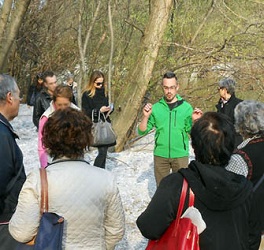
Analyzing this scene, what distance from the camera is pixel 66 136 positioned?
2484 mm

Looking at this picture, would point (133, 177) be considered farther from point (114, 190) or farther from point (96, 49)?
point (96, 49)

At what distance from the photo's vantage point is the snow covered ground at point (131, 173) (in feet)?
17.6

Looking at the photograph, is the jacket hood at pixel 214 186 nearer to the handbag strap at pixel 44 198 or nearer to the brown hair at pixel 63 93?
the handbag strap at pixel 44 198

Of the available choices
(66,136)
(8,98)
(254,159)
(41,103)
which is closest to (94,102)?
(41,103)

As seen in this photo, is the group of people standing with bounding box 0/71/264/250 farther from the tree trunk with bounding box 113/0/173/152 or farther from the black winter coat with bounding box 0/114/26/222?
the tree trunk with bounding box 113/0/173/152

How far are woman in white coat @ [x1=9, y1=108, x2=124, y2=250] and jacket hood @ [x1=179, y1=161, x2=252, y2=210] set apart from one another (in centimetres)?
48

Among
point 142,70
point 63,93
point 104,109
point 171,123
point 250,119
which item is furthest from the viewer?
point 142,70

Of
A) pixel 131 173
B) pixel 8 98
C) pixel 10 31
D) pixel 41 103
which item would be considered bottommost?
pixel 131 173

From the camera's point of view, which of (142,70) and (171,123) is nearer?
(171,123)

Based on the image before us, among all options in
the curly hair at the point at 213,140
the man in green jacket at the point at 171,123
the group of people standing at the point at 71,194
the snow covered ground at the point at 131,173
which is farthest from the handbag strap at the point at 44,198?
the snow covered ground at the point at 131,173

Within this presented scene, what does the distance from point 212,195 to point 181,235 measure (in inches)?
10.4

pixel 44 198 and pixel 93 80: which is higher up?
pixel 93 80

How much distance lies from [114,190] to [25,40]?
615 inches

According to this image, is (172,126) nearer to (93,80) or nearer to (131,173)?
(93,80)
